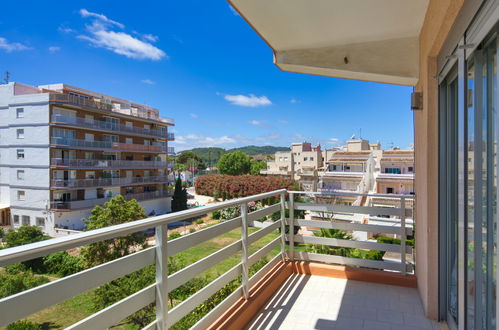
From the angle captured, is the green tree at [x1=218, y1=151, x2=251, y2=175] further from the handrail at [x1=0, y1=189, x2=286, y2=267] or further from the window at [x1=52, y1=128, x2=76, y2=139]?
the handrail at [x1=0, y1=189, x2=286, y2=267]

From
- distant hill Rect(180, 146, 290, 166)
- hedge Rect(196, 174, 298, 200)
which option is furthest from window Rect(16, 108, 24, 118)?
distant hill Rect(180, 146, 290, 166)

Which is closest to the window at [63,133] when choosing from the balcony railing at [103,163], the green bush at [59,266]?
the balcony railing at [103,163]

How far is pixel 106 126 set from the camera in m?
26.9

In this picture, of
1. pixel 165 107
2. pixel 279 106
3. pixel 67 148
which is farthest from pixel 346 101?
pixel 67 148

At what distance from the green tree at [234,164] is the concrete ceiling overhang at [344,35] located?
46011 millimetres

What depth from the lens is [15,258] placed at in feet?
2.64

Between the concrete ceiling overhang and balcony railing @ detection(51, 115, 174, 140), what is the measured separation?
25.4m

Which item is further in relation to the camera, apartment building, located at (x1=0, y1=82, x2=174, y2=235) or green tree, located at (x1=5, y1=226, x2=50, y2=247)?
apartment building, located at (x1=0, y1=82, x2=174, y2=235)

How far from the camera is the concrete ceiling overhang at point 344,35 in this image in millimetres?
2305

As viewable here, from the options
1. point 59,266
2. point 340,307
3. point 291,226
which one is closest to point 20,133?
point 59,266

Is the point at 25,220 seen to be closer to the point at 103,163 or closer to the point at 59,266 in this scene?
the point at 103,163

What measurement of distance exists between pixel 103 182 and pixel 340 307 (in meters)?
27.4

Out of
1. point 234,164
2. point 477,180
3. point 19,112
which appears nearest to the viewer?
point 477,180

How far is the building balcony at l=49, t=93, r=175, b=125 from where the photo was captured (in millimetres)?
23673
